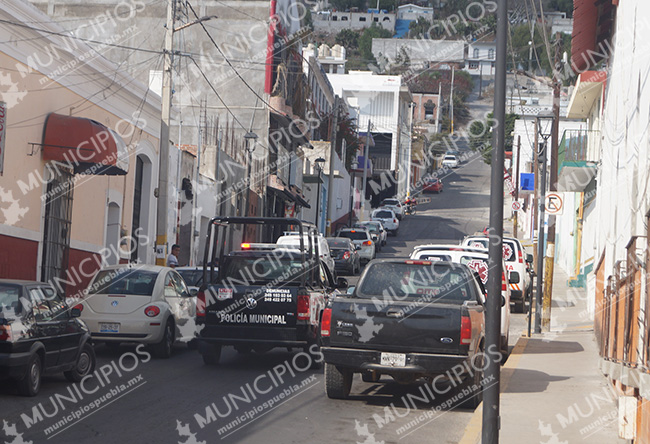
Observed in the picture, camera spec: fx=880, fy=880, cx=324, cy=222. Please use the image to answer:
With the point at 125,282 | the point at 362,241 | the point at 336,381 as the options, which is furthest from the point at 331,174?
the point at 336,381

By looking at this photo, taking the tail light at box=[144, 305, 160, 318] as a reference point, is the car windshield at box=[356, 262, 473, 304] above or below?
above

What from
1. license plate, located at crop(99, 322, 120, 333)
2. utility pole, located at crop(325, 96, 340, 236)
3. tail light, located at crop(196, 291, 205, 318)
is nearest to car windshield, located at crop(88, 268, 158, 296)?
license plate, located at crop(99, 322, 120, 333)

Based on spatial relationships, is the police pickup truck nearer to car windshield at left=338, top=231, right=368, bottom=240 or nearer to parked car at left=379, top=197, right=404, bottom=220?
car windshield at left=338, top=231, right=368, bottom=240

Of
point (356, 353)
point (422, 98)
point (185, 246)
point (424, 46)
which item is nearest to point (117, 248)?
point (185, 246)

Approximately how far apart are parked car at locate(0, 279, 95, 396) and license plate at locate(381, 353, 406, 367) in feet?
13.9

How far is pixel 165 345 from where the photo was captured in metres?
14.9

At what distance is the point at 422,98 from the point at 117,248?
9618 centimetres

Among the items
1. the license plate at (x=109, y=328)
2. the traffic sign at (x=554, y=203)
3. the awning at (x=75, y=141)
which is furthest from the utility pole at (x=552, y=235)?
the awning at (x=75, y=141)

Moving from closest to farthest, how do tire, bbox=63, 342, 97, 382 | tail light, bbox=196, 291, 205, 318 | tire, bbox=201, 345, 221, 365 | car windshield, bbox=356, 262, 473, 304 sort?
car windshield, bbox=356, 262, 473, 304
tire, bbox=63, 342, 97, 382
tail light, bbox=196, 291, 205, 318
tire, bbox=201, 345, 221, 365

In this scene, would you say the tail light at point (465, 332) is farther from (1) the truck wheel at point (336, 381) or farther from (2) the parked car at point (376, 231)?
(2) the parked car at point (376, 231)

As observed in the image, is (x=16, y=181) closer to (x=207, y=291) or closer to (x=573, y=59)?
(x=207, y=291)

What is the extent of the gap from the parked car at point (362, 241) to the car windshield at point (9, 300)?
29.4m

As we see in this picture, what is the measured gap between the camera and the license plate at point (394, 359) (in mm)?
10703

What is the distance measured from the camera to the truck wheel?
439 inches
